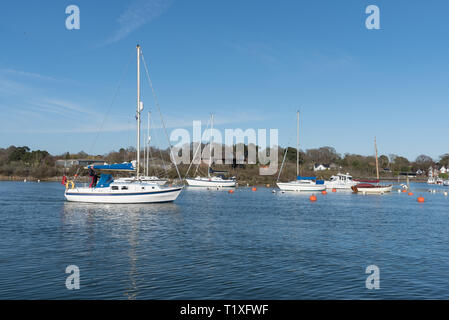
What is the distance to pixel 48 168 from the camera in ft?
437

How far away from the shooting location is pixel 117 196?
3966 cm

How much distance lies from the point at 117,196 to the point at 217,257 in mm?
24051

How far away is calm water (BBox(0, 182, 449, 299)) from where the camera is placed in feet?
43.4

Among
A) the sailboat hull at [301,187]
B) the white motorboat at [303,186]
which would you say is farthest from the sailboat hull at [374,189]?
the sailboat hull at [301,187]

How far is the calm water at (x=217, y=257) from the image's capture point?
1323 centimetres

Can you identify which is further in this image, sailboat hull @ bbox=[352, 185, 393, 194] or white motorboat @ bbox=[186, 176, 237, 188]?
white motorboat @ bbox=[186, 176, 237, 188]

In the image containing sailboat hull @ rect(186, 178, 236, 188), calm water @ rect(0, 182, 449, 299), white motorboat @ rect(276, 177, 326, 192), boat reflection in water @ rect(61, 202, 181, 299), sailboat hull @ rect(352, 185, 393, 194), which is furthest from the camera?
sailboat hull @ rect(186, 178, 236, 188)

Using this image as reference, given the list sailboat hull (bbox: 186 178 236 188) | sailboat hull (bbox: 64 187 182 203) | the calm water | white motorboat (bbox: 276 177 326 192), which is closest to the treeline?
sailboat hull (bbox: 186 178 236 188)

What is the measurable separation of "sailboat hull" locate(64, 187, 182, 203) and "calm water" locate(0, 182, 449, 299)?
7373mm

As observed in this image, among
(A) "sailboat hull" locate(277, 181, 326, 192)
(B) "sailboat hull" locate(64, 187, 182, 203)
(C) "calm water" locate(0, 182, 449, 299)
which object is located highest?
(B) "sailboat hull" locate(64, 187, 182, 203)

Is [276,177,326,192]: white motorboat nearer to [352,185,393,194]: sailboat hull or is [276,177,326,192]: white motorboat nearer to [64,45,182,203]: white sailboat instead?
[352,185,393,194]: sailboat hull

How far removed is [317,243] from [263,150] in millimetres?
115013
